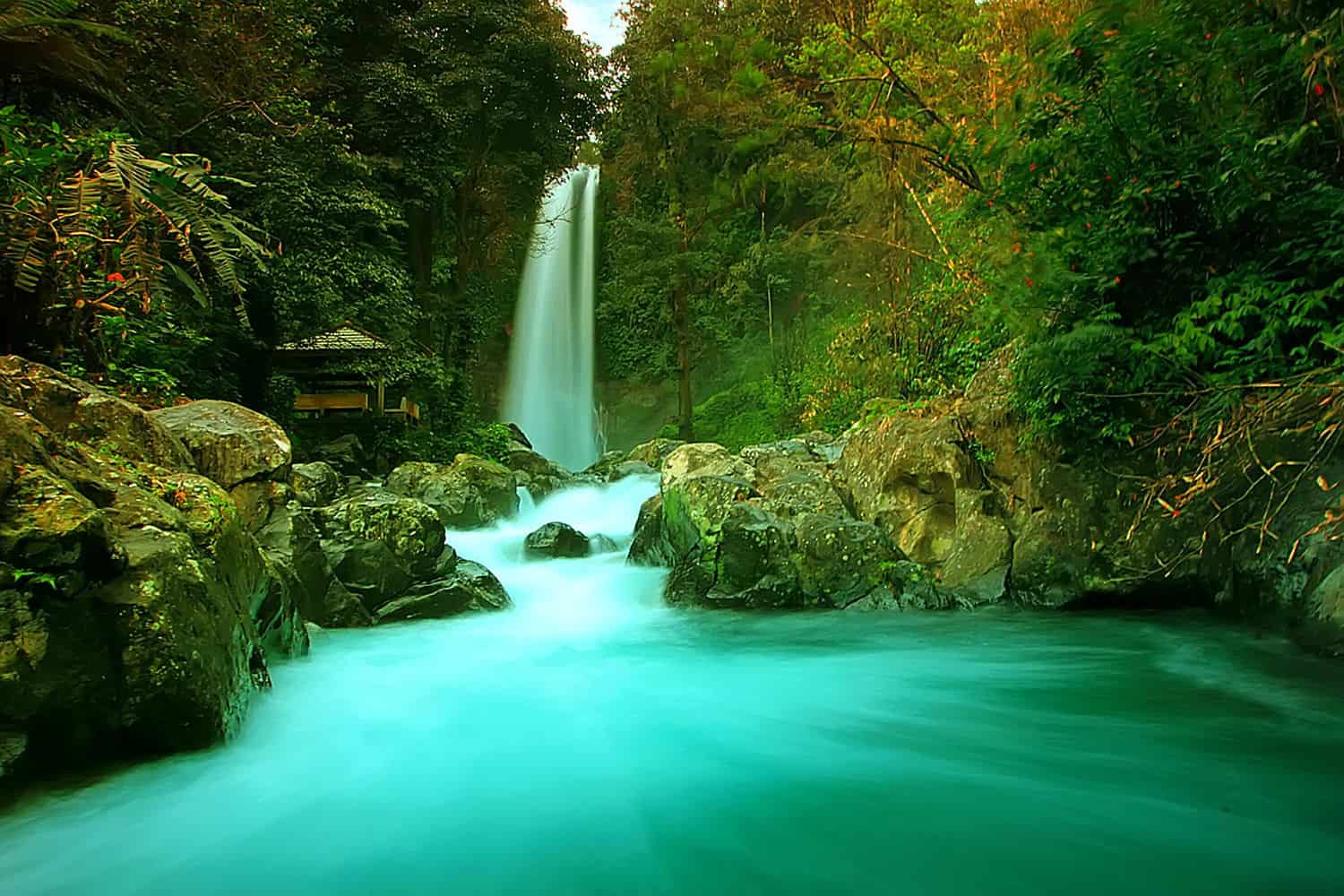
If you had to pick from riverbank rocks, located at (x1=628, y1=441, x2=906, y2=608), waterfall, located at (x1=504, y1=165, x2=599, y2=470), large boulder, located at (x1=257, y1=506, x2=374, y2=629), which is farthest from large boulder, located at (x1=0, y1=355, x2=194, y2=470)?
waterfall, located at (x1=504, y1=165, x2=599, y2=470)

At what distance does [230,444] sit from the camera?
5887mm

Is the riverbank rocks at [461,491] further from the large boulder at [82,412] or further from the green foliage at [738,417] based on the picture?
the green foliage at [738,417]

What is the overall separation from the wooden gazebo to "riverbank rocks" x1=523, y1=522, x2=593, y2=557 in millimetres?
6438

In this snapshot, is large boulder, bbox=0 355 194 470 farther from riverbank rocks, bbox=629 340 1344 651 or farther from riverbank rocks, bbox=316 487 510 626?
riverbank rocks, bbox=629 340 1344 651

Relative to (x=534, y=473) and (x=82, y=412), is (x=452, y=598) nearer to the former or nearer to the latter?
(x=82, y=412)

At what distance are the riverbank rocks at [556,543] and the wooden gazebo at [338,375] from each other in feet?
21.1

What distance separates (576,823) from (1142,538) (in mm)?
5537

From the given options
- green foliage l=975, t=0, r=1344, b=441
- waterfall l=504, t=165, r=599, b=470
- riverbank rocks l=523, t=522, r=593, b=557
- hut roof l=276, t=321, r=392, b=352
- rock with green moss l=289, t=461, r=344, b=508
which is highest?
waterfall l=504, t=165, r=599, b=470

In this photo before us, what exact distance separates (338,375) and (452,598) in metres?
10.8

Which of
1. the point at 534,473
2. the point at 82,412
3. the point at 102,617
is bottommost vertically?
the point at 102,617

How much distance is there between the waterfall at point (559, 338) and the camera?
27.7 m

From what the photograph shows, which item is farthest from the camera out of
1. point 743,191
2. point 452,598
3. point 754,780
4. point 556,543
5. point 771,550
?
point 556,543

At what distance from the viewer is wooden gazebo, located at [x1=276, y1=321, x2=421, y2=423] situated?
49.3ft

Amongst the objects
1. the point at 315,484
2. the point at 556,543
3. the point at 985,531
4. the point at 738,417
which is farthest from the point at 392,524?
the point at 738,417
